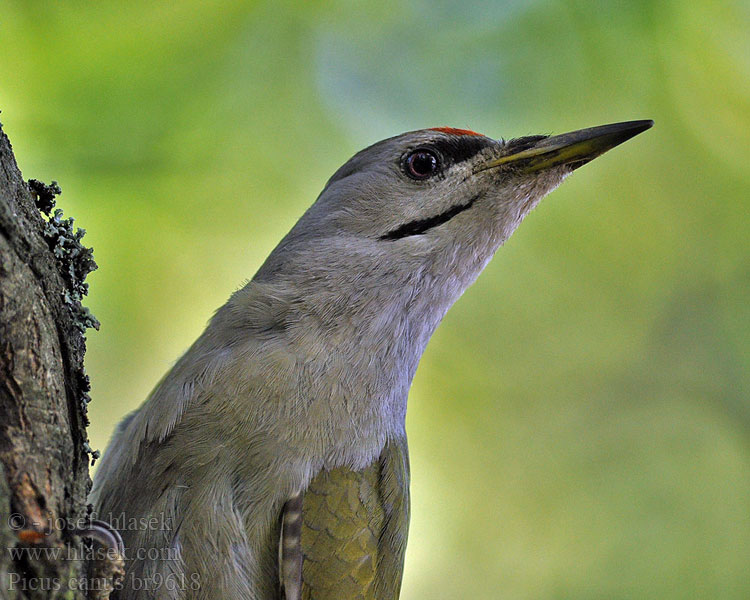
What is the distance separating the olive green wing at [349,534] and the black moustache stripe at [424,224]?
3.24 feet

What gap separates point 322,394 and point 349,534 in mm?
615

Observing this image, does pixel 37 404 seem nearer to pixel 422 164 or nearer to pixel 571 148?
pixel 422 164

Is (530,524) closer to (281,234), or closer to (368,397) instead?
(281,234)

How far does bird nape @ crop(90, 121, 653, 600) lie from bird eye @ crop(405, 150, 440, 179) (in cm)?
1

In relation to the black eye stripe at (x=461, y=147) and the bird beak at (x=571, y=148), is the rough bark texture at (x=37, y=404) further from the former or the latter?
the bird beak at (x=571, y=148)

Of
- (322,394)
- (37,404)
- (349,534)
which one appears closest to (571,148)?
(322,394)

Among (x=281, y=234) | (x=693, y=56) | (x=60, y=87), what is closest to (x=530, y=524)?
(x=281, y=234)

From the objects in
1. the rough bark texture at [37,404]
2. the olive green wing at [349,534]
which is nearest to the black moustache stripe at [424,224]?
the olive green wing at [349,534]

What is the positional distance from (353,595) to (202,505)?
0.81 meters

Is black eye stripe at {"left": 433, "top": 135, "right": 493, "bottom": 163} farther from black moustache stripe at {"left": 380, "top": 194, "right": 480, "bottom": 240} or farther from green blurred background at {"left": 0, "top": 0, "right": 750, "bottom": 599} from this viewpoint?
green blurred background at {"left": 0, "top": 0, "right": 750, "bottom": 599}

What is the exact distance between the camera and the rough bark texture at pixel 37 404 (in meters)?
2.08

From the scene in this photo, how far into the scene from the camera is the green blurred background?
19.4 ft

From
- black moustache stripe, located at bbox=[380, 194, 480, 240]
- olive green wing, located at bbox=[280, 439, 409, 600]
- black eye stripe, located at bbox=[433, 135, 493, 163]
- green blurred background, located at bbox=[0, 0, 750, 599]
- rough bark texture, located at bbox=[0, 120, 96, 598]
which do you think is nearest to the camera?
rough bark texture, located at bbox=[0, 120, 96, 598]

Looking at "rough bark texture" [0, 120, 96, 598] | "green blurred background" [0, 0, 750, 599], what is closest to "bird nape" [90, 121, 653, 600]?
"rough bark texture" [0, 120, 96, 598]
